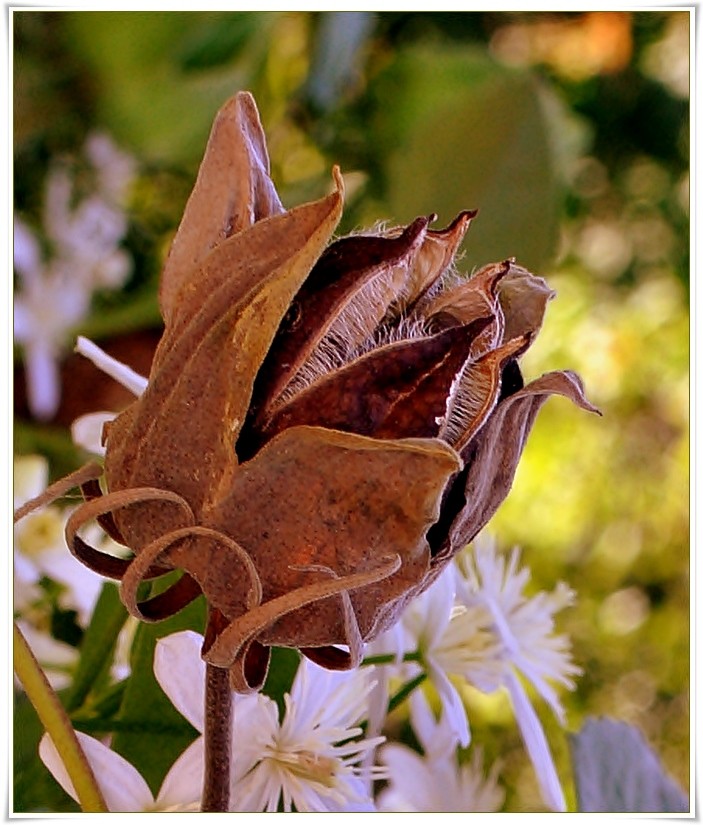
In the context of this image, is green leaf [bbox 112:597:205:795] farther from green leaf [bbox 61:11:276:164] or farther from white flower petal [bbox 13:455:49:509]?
green leaf [bbox 61:11:276:164]

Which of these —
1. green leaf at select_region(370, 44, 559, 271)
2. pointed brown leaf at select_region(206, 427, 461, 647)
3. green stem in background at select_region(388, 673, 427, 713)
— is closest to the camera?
pointed brown leaf at select_region(206, 427, 461, 647)

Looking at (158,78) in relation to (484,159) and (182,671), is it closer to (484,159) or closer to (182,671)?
(484,159)

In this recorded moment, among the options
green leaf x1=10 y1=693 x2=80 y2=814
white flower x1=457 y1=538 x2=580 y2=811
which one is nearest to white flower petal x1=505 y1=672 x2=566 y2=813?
white flower x1=457 y1=538 x2=580 y2=811

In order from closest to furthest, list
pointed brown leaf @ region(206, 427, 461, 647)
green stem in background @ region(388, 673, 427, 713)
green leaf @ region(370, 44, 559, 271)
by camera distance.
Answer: pointed brown leaf @ region(206, 427, 461, 647)
green stem in background @ region(388, 673, 427, 713)
green leaf @ region(370, 44, 559, 271)

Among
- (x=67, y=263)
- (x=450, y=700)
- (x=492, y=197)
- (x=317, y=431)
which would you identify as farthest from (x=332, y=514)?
(x=67, y=263)

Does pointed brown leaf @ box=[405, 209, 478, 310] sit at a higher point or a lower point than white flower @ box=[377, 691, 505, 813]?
higher
